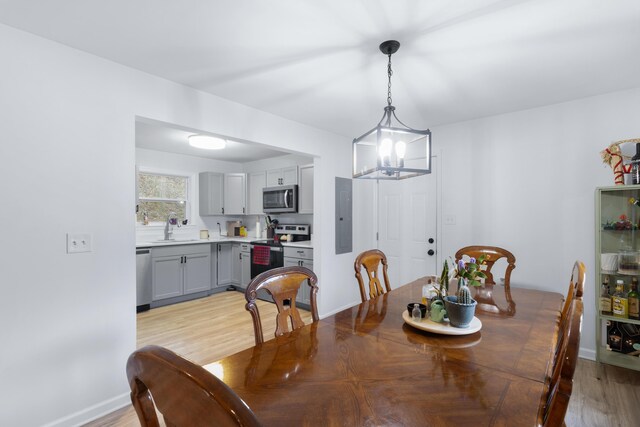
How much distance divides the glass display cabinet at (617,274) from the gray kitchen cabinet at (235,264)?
4497 mm

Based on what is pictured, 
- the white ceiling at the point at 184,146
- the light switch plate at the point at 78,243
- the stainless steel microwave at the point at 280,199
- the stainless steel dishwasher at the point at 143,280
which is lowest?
the stainless steel dishwasher at the point at 143,280

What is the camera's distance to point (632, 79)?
2449mm

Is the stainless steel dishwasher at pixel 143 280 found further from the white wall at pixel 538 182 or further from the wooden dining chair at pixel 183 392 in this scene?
the wooden dining chair at pixel 183 392

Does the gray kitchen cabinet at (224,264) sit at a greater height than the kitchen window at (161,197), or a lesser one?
lesser

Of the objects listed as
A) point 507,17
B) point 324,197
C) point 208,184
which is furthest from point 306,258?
point 507,17

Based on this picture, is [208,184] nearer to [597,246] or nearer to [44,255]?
[44,255]

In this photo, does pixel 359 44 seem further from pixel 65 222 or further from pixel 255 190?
pixel 255 190

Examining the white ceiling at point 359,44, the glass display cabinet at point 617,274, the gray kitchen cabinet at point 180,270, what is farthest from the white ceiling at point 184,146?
the glass display cabinet at point 617,274

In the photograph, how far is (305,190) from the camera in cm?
480

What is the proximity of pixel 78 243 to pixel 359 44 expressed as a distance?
7.14 ft

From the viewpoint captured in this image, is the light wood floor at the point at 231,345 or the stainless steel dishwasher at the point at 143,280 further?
the stainless steel dishwasher at the point at 143,280

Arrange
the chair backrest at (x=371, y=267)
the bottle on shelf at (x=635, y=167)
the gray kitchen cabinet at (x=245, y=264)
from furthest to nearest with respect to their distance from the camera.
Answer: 1. the gray kitchen cabinet at (x=245, y=264)
2. the bottle on shelf at (x=635, y=167)
3. the chair backrest at (x=371, y=267)

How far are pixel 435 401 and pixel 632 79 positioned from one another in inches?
121

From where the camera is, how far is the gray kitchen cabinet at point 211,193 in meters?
5.38
